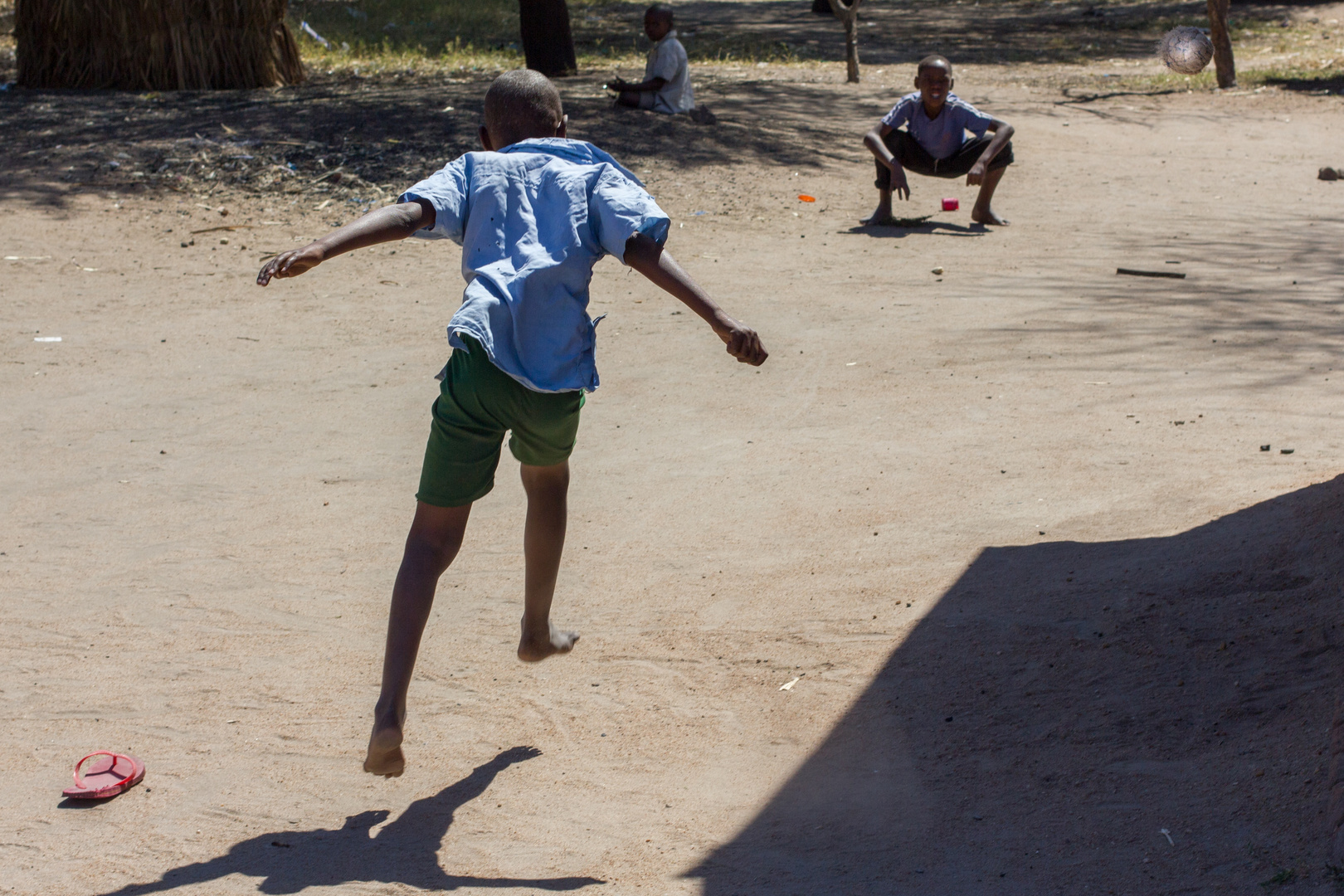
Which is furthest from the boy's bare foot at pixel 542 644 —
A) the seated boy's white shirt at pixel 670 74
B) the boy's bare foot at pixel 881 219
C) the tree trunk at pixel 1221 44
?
the tree trunk at pixel 1221 44

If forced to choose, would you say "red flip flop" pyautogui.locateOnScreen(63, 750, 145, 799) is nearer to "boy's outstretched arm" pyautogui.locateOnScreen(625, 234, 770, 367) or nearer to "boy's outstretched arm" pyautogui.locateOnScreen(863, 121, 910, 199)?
"boy's outstretched arm" pyautogui.locateOnScreen(625, 234, 770, 367)

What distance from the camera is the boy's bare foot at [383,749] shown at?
2809 millimetres

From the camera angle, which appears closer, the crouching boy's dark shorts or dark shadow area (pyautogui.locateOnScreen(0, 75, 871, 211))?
the crouching boy's dark shorts

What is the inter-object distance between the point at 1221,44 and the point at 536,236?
47.9ft

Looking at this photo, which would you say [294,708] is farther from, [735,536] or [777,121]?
[777,121]

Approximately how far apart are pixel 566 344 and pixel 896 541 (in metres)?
1.88

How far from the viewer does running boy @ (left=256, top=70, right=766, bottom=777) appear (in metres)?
2.82

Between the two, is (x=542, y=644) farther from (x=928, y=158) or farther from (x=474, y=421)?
(x=928, y=158)

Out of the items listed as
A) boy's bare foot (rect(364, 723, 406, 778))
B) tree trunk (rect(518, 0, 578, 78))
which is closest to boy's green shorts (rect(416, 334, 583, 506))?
boy's bare foot (rect(364, 723, 406, 778))

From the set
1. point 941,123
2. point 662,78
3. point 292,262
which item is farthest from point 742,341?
point 662,78

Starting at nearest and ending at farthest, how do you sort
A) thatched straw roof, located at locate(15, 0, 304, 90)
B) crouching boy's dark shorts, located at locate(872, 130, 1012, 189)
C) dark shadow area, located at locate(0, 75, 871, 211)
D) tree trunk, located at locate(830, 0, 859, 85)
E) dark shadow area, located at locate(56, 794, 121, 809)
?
dark shadow area, located at locate(56, 794, 121, 809)
crouching boy's dark shorts, located at locate(872, 130, 1012, 189)
dark shadow area, located at locate(0, 75, 871, 211)
thatched straw roof, located at locate(15, 0, 304, 90)
tree trunk, located at locate(830, 0, 859, 85)

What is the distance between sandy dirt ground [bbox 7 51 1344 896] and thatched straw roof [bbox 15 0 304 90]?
5203 mm

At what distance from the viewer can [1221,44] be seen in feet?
49.1

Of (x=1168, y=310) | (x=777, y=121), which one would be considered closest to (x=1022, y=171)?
(x=777, y=121)
